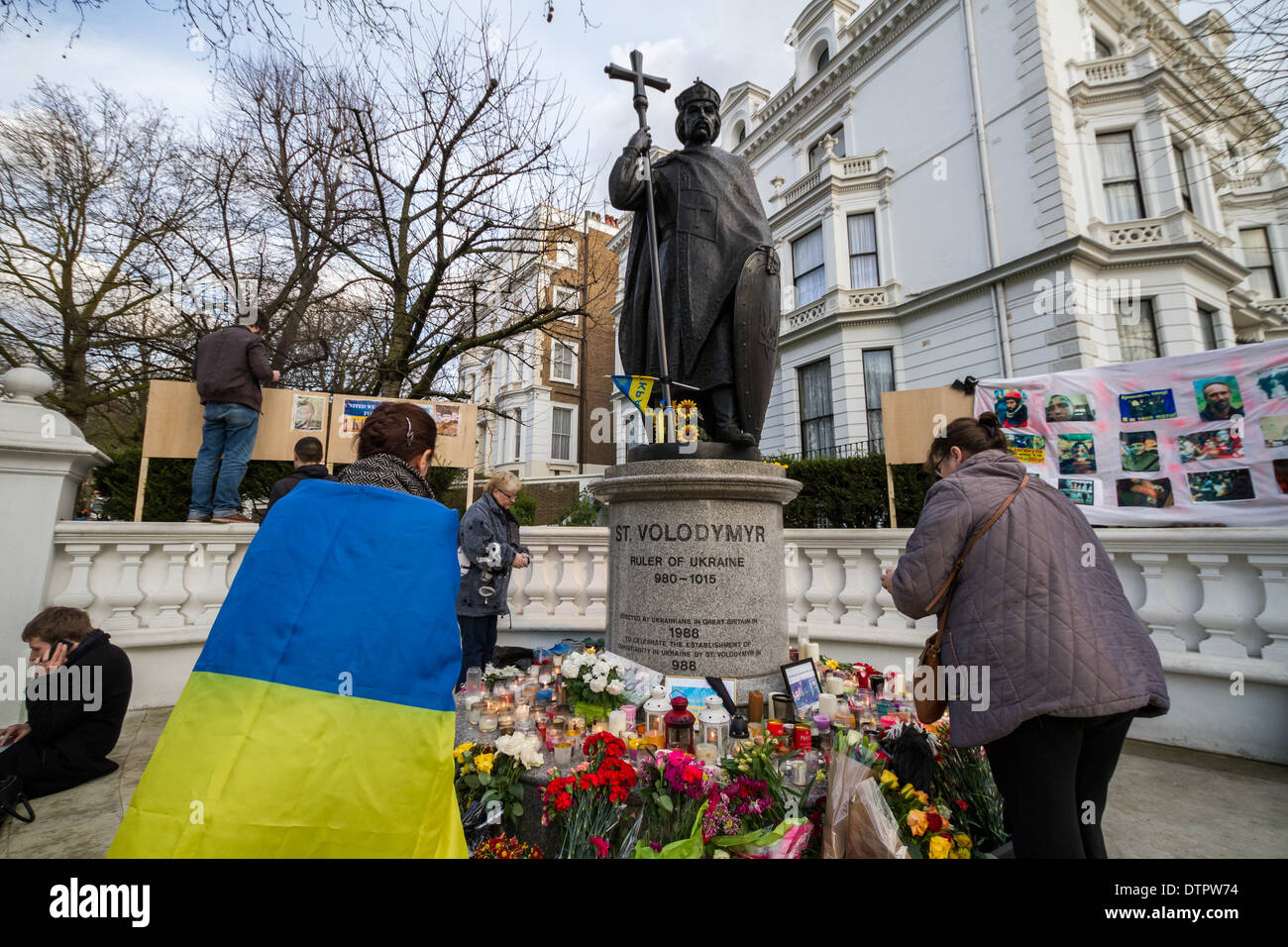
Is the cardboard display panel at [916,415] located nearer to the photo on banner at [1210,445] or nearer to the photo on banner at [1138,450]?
the photo on banner at [1138,450]

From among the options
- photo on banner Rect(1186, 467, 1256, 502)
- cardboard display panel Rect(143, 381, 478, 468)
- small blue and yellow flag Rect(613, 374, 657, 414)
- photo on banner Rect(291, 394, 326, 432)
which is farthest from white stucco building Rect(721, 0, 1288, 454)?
photo on banner Rect(291, 394, 326, 432)

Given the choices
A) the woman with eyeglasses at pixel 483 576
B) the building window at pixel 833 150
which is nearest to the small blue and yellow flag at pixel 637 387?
the woman with eyeglasses at pixel 483 576

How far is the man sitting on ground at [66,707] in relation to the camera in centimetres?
324

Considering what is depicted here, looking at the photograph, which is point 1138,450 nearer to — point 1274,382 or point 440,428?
point 1274,382

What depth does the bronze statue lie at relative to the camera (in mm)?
4051

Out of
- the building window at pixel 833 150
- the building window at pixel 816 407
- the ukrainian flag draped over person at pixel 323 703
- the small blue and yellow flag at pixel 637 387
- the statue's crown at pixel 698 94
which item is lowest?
the ukrainian flag draped over person at pixel 323 703

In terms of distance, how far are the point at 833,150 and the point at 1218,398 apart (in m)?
16.9

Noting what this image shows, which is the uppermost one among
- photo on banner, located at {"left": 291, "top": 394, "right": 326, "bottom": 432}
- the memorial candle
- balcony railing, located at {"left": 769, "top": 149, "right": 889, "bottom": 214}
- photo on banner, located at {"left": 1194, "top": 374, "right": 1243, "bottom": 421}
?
balcony railing, located at {"left": 769, "top": 149, "right": 889, "bottom": 214}

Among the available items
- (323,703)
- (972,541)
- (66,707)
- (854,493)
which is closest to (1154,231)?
(854,493)

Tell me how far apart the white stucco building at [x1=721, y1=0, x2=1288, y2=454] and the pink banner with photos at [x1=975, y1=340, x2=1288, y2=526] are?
8103 millimetres

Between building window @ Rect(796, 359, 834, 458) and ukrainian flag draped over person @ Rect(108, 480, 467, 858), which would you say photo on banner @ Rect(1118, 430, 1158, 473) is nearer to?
ukrainian flag draped over person @ Rect(108, 480, 467, 858)

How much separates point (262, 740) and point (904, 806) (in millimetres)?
2386

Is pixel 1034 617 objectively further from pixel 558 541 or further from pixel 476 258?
pixel 476 258

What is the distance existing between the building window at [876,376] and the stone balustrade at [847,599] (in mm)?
11941
